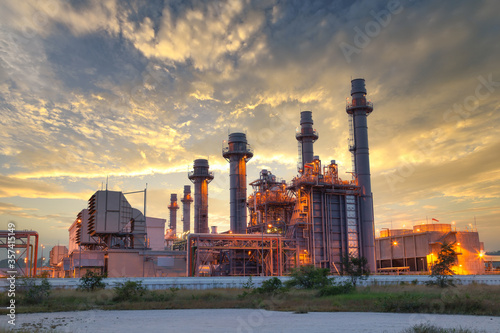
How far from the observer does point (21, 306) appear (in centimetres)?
2692

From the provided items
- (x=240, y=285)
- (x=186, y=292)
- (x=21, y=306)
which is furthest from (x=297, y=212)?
(x=21, y=306)

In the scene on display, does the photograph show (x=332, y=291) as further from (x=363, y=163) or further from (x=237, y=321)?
(x=363, y=163)

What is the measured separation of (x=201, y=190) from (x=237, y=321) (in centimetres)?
7816

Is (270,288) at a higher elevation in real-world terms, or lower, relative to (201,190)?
lower

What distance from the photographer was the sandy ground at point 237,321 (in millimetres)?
18625

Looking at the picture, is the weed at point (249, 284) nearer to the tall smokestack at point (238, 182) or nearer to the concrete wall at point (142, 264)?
the concrete wall at point (142, 264)

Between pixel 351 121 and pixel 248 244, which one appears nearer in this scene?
pixel 248 244

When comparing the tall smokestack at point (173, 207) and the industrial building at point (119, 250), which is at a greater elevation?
the tall smokestack at point (173, 207)

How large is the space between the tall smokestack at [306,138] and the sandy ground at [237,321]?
54441mm

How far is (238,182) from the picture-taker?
78750 mm

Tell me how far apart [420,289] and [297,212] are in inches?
1354

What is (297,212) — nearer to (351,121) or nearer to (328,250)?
(328,250)

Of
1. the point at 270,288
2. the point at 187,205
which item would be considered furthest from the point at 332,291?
the point at 187,205

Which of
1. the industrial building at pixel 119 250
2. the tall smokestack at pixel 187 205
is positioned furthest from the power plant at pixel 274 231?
the tall smokestack at pixel 187 205
